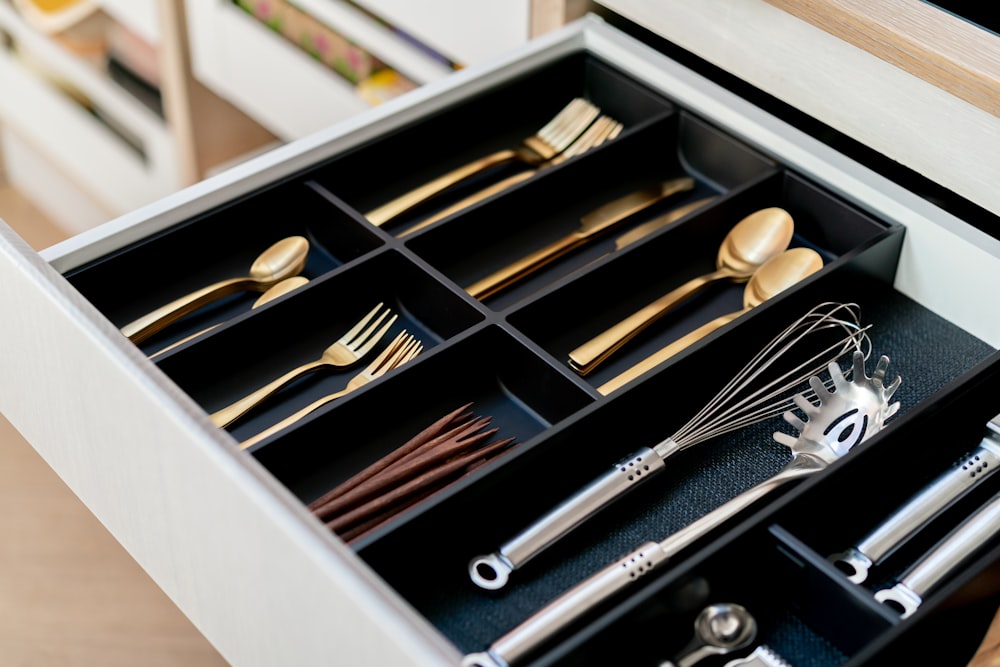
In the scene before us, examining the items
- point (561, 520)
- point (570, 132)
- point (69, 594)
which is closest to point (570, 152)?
point (570, 132)

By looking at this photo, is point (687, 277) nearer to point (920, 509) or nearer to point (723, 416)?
point (723, 416)

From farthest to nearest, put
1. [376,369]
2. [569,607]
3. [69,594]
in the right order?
[69,594] < [376,369] < [569,607]

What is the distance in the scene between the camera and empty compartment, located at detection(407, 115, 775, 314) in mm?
1071

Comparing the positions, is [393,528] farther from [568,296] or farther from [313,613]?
[568,296]

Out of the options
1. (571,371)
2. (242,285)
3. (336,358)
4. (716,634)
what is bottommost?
(716,634)

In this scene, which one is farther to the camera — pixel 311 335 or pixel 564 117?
pixel 564 117

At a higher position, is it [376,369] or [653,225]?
[653,225]

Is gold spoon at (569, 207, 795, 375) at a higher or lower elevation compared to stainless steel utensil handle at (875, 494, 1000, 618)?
higher

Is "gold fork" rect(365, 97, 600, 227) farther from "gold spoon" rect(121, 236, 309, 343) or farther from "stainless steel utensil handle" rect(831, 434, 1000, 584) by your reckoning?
"stainless steel utensil handle" rect(831, 434, 1000, 584)

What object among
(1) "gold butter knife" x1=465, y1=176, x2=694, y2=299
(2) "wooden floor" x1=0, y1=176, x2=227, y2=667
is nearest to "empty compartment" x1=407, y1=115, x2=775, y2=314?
(1) "gold butter knife" x1=465, y1=176, x2=694, y2=299

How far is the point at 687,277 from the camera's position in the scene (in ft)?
3.55

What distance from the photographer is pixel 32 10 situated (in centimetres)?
202

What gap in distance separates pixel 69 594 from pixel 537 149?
950mm

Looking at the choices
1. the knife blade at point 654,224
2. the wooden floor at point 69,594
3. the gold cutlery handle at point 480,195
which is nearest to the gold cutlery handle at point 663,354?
the knife blade at point 654,224
